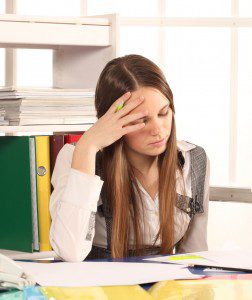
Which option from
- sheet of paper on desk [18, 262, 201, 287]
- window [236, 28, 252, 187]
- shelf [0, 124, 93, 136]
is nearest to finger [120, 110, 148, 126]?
sheet of paper on desk [18, 262, 201, 287]

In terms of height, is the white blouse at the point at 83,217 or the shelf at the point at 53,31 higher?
the shelf at the point at 53,31

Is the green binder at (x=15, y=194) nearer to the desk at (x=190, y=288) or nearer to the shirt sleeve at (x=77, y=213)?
the shirt sleeve at (x=77, y=213)

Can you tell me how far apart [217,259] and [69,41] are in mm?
1182

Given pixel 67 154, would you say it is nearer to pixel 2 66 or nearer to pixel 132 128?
pixel 132 128

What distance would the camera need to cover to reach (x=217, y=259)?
1515 millimetres

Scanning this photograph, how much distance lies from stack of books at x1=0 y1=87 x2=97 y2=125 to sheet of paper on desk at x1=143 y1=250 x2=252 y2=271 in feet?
3.18

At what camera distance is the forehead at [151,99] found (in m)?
1.75

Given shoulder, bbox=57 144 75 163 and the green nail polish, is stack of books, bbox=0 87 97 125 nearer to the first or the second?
shoulder, bbox=57 144 75 163

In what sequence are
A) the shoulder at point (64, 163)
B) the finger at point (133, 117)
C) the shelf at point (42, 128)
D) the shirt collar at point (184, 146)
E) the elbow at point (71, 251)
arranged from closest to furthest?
the elbow at point (71, 251) → the finger at point (133, 117) → the shoulder at point (64, 163) → the shirt collar at point (184, 146) → the shelf at point (42, 128)

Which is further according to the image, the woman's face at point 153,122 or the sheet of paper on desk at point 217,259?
the woman's face at point 153,122

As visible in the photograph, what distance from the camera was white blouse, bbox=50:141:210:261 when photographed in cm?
171

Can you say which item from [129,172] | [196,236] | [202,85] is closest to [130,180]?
[129,172]

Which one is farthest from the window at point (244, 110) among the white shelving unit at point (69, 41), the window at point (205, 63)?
the white shelving unit at point (69, 41)

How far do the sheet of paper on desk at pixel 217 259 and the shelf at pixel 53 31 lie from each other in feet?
3.55
